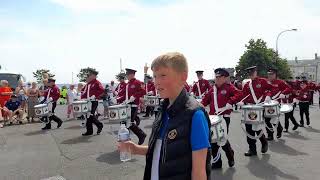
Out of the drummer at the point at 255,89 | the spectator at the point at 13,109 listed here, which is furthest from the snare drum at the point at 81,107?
the drummer at the point at 255,89

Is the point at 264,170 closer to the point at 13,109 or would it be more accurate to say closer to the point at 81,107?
the point at 81,107

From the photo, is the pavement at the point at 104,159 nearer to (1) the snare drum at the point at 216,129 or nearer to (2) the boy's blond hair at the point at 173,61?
(1) the snare drum at the point at 216,129

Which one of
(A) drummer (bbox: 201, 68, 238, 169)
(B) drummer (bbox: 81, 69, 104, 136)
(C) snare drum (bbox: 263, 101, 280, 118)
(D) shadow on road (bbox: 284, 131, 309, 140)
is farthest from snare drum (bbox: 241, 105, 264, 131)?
(B) drummer (bbox: 81, 69, 104, 136)

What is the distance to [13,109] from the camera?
57.1 feet

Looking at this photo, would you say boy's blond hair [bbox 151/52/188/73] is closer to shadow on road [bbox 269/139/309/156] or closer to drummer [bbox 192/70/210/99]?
shadow on road [bbox 269/139/309/156]

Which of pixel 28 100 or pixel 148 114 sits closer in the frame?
pixel 28 100

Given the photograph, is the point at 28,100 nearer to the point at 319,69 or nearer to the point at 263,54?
the point at 263,54

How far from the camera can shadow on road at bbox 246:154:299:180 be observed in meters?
7.32

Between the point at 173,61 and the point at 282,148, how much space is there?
8322 millimetres

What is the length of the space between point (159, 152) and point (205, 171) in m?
0.33

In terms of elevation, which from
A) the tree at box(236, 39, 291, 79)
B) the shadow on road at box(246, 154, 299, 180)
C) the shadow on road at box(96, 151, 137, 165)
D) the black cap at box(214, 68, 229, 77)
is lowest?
the shadow on road at box(246, 154, 299, 180)

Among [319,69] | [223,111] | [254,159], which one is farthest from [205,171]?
[319,69]

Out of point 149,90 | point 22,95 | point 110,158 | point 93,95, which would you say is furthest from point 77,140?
point 149,90

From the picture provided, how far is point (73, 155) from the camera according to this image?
9.56m
